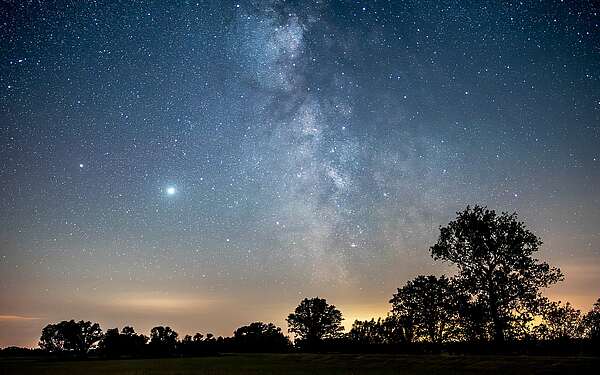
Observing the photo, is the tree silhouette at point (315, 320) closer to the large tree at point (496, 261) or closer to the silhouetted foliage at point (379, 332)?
the silhouetted foliage at point (379, 332)

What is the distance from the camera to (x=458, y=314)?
4234 cm

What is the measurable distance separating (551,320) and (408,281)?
42.2 meters

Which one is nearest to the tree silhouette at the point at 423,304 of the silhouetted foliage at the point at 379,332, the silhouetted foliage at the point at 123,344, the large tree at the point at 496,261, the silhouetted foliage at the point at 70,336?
the silhouetted foliage at the point at 379,332

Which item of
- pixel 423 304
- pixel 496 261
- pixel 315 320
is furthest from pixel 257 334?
pixel 496 261

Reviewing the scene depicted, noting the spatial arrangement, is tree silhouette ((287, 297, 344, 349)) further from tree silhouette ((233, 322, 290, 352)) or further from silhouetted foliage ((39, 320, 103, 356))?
silhouetted foliage ((39, 320, 103, 356))

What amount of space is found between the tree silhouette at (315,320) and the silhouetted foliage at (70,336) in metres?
93.3

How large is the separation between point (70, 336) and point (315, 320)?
10558 cm

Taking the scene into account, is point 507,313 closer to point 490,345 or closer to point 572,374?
point 490,345

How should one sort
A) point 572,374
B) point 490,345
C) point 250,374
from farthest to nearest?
point 490,345 → point 250,374 → point 572,374

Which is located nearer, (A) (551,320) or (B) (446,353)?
(A) (551,320)

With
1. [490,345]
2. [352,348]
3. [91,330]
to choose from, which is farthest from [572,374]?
[91,330]

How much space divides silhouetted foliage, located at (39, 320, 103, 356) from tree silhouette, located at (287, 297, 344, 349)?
93.3 metres

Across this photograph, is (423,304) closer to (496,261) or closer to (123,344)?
(496,261)

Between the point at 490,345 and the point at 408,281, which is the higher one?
the point at 408,281
